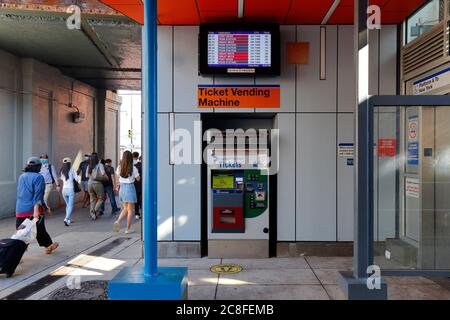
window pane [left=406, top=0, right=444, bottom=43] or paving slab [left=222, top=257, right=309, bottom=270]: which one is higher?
window pane [left=406, top=0, right=444, bottom=43]

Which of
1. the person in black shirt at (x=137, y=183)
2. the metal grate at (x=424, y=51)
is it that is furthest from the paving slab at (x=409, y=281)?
the person in black shirt at (x=137, y=183)

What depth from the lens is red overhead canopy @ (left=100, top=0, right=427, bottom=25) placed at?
454 centimetres

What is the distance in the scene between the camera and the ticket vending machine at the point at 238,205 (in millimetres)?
5016

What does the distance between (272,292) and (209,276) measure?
2.90 feet

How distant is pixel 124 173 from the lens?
22.0 ft

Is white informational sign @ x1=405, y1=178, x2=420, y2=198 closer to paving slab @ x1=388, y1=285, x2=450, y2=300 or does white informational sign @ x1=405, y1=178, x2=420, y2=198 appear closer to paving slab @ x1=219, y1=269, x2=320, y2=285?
paving slab @ x1=388, y1=285, x2=450, y2=300

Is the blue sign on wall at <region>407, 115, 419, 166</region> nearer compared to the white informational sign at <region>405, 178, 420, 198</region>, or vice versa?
the blue sign on wall at <region>407, 115, 419, 166</region>

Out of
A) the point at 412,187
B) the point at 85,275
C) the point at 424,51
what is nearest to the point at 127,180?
the point at 85,275

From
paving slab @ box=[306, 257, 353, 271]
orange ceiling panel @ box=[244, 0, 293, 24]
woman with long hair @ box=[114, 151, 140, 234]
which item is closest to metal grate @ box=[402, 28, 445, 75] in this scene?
orange ceiling panel @ box=[244, 0, 293, 24]

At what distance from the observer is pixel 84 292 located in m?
3.88

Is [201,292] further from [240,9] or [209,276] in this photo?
[240,9]

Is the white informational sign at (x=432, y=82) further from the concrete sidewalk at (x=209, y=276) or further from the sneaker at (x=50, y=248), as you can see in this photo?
the sneaker at (x=50, y=248)

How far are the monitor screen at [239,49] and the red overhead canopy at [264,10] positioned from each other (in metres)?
0.26

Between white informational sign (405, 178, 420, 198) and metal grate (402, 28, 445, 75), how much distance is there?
60.7 inches
